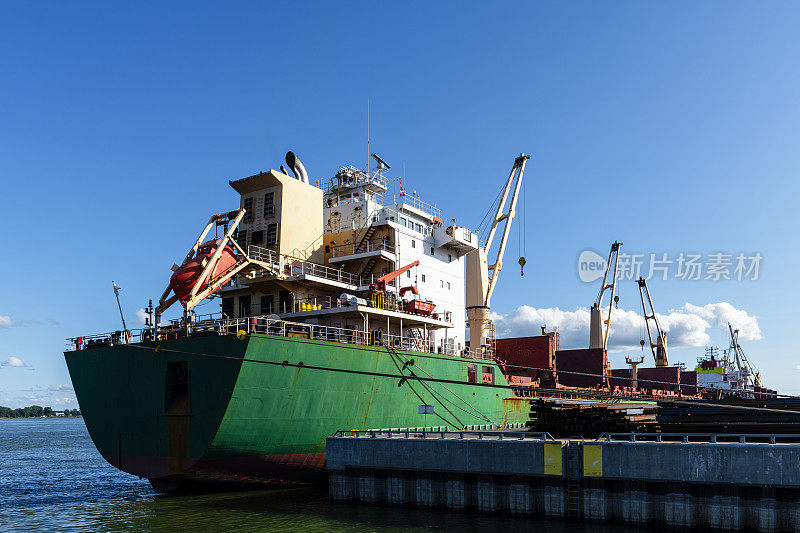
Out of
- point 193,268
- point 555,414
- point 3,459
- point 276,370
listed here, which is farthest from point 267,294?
point 3,459

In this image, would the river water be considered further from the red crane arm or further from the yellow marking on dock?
the red crane arm

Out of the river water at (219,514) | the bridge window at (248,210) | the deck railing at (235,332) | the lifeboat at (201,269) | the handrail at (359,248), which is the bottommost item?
the river water at (219,514)

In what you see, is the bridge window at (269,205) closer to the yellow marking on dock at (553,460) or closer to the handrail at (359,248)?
the handrail at (359,248)

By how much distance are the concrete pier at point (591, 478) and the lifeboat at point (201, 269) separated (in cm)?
777

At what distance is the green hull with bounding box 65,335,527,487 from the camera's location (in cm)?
2067

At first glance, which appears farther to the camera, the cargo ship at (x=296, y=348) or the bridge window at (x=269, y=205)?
the bridge window at (x=269, y=205)

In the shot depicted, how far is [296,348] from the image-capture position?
22031mm

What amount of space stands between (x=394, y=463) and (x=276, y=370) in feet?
16.3

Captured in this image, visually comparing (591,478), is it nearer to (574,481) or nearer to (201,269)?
(574,481)

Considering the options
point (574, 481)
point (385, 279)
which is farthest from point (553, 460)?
A: point (385, 279)

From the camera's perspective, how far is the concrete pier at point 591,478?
15172 millimetres

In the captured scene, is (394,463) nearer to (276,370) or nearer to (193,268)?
(276,370)

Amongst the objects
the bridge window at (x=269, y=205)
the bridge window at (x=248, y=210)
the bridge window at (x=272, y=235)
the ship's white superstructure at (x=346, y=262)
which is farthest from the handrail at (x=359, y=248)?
the bridge window at (x=248, y=210)

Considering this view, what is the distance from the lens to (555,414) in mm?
20453
